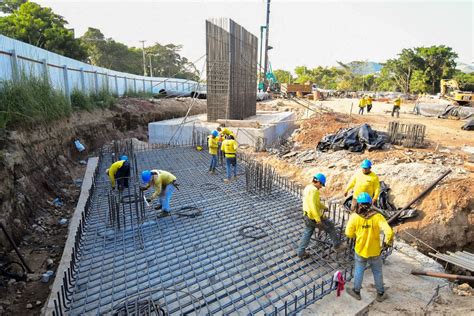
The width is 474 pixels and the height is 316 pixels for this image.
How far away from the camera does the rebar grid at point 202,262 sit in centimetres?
336

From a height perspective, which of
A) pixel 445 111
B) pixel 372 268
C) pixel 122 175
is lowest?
pixel 372 268

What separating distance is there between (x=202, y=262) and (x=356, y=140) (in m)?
7.80

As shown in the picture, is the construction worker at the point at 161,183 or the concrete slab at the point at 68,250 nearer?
the concrete slab at the point at 68,250

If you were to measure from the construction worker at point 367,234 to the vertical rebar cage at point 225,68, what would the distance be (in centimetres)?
982

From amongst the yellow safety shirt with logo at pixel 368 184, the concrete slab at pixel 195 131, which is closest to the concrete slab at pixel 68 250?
the concrete slab at pixel 195 131

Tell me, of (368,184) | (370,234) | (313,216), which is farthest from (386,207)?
(370,234)

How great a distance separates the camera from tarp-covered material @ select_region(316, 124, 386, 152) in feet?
32.3

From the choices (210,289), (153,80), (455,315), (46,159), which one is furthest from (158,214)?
(153,80)

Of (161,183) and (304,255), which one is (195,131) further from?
(304,255)

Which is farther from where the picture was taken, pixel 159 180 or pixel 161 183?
pixel 161 183

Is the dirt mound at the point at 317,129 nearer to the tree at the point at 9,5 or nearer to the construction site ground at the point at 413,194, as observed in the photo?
the construction site ground at the point at 413,194

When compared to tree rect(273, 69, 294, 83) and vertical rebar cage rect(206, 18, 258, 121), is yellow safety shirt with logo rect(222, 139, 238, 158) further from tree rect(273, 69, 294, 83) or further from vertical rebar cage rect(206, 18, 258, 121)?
tree rect(273, 69, 294, 83)

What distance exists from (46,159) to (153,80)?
18.9 meters

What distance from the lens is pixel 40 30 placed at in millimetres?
18516
